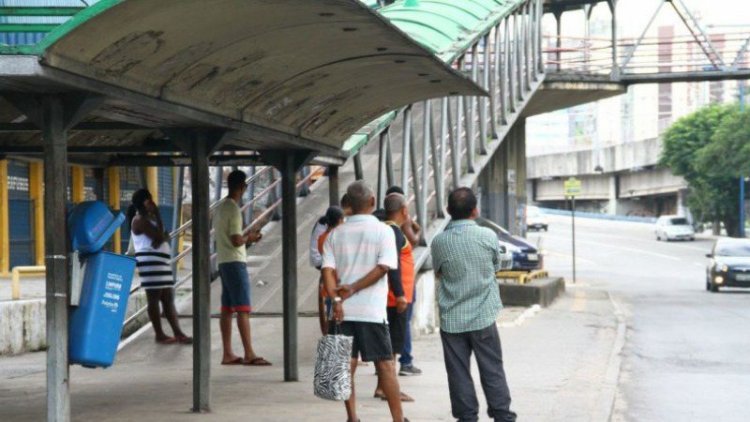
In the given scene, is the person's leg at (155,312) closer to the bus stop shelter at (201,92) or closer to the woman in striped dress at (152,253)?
the woman in striped dress at (152,253)

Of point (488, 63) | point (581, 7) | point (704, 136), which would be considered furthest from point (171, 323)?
point (704, 136)

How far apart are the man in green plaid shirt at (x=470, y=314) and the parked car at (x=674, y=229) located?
213 feet

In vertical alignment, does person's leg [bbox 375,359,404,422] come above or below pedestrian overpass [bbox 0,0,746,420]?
below

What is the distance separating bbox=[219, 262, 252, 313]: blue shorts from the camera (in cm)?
1341

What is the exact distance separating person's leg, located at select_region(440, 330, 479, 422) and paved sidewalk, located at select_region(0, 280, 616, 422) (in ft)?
3.70

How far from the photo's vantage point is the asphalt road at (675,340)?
1193cm

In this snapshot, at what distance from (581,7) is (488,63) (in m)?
21.1

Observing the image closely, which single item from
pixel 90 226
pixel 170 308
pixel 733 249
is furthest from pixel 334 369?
pixel 733 249

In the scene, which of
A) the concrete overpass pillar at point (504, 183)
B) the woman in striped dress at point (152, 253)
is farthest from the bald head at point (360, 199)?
the concrete overpass pillar at point (504, 183)

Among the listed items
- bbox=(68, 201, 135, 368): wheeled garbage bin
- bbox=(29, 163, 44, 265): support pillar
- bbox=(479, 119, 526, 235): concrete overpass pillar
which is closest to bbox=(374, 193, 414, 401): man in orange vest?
bbox=(68, 201, 135, 368): wheeled garbage bin

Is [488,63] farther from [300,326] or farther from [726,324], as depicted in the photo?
[300,326]

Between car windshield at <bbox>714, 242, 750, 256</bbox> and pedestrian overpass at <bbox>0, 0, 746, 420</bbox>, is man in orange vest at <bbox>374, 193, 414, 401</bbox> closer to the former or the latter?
pedestrian overpass at <bbox>0, 0, 746, 420</bbox>

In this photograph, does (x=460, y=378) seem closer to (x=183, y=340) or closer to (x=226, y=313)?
(x=226, y=313)

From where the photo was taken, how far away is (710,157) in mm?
68812
